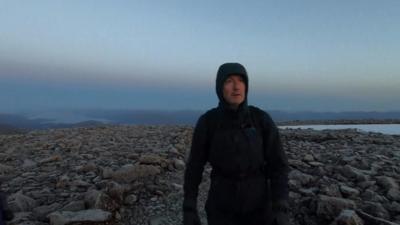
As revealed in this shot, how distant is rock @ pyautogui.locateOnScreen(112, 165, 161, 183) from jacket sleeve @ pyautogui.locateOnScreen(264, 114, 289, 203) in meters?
4.27

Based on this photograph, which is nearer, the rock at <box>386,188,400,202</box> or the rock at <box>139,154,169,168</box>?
the rock at <box>386,188,400,202</box>

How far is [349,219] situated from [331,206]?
73 centimetres

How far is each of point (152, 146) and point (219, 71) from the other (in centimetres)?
738

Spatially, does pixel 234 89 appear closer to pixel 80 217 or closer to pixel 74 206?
pixel 80 217

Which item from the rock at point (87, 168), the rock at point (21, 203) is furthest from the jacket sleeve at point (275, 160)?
the rock at point (87, 168)

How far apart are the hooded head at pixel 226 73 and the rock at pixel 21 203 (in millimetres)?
4125

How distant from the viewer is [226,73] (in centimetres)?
326

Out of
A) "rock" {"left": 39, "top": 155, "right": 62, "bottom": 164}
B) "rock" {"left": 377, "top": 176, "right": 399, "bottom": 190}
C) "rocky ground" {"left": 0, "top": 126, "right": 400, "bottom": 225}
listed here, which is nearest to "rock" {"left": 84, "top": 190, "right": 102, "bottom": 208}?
"rocky ground" {"left": 0, "top": 126, "right": 400, "bottom": 225}

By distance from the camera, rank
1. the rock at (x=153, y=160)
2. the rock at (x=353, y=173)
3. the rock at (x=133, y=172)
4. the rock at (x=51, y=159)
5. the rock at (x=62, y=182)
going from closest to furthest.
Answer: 1. the rock at (x=62, y=182)
2. the rock at (x=353, y=173)
3. the rock at (x=133, y=172)
4. the rock at (x=153, y=160)
5. the rock at (x=51, y=159)

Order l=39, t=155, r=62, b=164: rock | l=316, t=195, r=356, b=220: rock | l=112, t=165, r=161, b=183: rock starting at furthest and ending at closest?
l=39, t=155, r=62, b=164: rock < l=112, t=165, r=161, b=183: rock < l=316, t=195, r=356, b=220: rock

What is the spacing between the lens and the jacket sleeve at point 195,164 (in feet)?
11.4

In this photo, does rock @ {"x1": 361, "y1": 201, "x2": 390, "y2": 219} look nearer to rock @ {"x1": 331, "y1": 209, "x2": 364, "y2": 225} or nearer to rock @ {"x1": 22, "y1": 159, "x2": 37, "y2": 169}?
rock @ {"x1": 331, "y1": 209, "x2": 364, "y2": 225}

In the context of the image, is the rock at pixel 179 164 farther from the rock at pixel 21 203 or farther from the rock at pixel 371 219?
the rock at pixel 371 219

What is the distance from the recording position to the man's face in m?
3.27
